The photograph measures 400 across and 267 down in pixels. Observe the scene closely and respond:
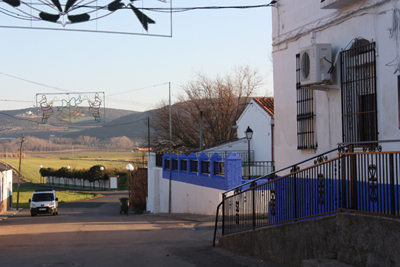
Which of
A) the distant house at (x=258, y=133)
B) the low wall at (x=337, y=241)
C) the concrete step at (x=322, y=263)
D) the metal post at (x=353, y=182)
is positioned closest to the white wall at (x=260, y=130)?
the distant house at (x=258, y=133)

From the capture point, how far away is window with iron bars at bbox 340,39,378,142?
866cm

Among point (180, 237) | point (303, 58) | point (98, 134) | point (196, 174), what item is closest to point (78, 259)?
point (180, 237)

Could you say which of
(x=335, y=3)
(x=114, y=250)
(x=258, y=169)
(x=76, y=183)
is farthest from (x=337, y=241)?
(x=76, y=183)

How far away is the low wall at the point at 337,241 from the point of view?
5484 millimetres

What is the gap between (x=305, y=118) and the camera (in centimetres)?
1092

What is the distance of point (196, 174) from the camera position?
25.1m

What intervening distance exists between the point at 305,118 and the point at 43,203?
2353cm

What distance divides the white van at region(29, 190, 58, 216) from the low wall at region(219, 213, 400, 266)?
932 inches

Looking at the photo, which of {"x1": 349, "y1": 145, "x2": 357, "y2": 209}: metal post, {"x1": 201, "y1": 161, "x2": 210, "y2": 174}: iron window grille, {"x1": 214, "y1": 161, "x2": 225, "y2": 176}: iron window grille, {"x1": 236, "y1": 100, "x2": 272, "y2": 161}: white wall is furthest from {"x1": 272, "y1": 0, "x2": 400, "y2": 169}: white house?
{"x1": 236, "y1": 100, "x2": 272, "y2": 161}: white wall

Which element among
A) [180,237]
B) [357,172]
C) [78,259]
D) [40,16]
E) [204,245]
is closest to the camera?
[357,172]

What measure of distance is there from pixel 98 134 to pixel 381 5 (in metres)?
147

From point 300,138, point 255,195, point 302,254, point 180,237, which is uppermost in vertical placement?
point 300,138

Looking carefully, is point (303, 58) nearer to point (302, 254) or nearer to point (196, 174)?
point (302, 254)

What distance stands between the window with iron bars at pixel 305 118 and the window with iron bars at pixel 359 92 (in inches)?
45.7
